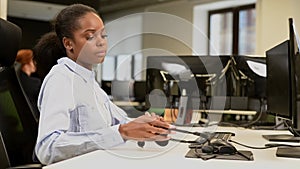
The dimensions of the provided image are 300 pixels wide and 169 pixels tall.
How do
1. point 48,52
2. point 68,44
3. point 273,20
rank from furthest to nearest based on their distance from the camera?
1. point 273,20
2. point 48,52
3. point 68,44

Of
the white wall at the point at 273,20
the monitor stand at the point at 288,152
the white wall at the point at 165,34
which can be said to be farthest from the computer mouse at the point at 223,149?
the white wall at the point at 273,20

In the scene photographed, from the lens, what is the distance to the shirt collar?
4.48 feet

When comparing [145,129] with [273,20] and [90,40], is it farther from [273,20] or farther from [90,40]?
[273,20]

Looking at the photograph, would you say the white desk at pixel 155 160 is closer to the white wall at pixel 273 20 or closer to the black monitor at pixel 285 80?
the black monitor at pixel 285 80

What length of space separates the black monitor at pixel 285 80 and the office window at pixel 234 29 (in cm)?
490

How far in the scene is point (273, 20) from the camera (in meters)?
5.55

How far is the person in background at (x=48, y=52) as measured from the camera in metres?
1.55

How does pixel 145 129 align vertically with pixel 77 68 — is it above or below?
below

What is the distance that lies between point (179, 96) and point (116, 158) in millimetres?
1192

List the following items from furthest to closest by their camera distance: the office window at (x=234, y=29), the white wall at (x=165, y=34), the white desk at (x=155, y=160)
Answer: the office window at (x=234, y=29) < the white wall at (x=165, y=34) < the white desk at (x=155, y=160)

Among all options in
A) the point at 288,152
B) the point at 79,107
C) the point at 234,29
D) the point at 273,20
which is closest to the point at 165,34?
the point at 79,107

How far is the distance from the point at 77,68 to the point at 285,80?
33.7 inches

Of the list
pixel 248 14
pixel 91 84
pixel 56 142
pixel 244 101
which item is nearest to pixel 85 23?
pixel 91 84

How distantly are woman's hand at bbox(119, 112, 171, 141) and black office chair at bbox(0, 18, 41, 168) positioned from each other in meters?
0.62
